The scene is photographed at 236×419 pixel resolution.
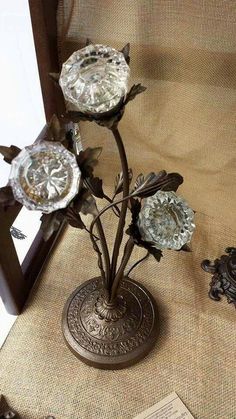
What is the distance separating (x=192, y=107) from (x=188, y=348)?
59cm

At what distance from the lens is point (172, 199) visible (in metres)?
0.78

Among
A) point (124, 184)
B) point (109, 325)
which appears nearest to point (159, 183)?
point (124, 184)

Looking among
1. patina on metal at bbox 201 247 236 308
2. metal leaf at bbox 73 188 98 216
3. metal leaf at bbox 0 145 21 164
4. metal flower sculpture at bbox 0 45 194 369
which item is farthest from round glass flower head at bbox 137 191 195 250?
patina on metal at bbox 201 247 236 308

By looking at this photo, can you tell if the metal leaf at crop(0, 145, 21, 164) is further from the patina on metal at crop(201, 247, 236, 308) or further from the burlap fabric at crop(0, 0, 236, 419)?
the patina on metal at crop(201, 247, 236, 308)

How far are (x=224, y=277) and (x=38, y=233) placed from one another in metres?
0.52

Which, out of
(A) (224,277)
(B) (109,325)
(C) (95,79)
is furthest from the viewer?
(A) (224,277)

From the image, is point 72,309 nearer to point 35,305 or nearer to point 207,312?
point 35,305

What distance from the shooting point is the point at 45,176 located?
65 centimetres

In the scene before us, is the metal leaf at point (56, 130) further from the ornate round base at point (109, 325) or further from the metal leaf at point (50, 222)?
the ornate round base at point (109, 325)

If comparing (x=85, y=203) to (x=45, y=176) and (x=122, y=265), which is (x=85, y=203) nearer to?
(x=45, y=176)

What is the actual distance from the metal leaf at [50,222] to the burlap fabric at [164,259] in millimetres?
439

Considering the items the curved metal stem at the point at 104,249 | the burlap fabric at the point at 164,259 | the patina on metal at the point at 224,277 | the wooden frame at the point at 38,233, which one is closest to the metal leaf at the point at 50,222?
the curved metal stem at the point at 104,249

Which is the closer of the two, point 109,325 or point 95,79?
point 95,79

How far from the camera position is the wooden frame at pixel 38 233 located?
90cm
